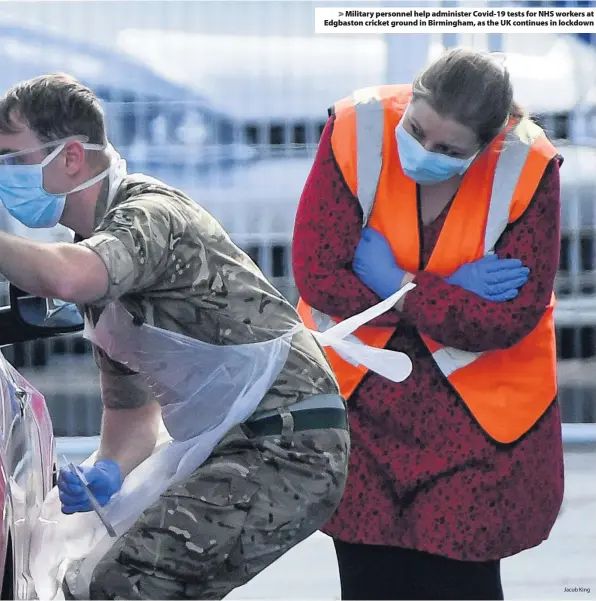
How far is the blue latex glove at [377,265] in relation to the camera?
2801 millimetres

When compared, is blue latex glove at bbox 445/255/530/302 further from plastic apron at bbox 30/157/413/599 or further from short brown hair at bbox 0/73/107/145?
short brown hair at bbox 0/73/107/145

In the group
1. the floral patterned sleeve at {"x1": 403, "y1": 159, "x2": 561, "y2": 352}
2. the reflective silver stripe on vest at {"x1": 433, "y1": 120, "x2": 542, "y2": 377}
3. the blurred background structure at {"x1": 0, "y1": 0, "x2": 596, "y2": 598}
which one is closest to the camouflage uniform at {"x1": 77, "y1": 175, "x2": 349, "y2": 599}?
the floral patterned sleeve at {"x1": 403, "y1": 159, "x2": 561, "y2": 352}

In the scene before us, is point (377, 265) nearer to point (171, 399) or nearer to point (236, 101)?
point (171, 399)

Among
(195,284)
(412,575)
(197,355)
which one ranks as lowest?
(412,575)

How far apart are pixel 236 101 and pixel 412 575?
2.05m

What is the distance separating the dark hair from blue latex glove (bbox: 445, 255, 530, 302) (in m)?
0.27

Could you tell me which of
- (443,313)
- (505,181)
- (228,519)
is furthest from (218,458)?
(505,181)

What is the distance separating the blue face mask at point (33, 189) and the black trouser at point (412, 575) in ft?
3.60

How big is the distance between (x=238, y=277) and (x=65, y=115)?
43 cm

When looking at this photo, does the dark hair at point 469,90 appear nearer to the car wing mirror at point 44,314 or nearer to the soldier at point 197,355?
the soldier at point 197,355

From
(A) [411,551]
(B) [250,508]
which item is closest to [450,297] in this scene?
(A) [411,551]

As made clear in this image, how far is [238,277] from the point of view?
222cm

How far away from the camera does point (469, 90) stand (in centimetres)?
268

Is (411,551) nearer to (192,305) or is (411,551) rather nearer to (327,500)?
(327,500)
